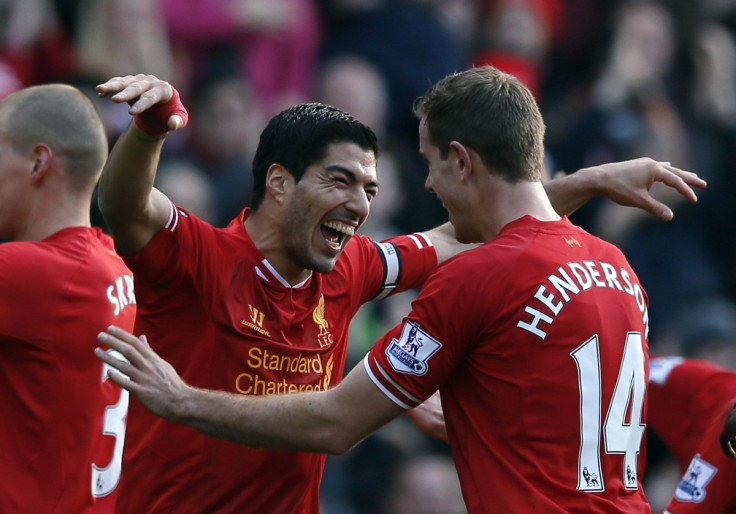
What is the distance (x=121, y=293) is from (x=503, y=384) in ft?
6.34

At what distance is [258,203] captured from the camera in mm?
5020

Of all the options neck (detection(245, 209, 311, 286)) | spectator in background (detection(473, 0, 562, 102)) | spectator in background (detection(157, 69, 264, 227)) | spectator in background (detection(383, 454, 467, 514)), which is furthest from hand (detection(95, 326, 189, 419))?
spectator in background (detection(473, 0, 562, 102))

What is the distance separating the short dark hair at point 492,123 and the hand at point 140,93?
93cm

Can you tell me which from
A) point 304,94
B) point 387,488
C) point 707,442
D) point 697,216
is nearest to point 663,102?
point 697,216

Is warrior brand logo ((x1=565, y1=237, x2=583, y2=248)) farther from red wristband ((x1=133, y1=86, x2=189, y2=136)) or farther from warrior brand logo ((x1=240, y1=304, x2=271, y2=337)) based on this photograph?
red wristband ((x1=133, y1=86, x2=189, y2=136))

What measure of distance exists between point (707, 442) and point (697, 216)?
5.13m

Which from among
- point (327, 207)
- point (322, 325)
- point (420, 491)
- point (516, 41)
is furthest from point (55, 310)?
point (516, 41)

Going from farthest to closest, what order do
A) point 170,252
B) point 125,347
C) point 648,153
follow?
1. point 648,153
2. point 170,252
3. point 125,347

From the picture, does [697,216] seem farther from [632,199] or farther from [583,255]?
[583,255]

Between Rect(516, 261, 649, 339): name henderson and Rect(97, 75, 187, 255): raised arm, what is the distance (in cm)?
139

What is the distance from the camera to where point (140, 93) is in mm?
4199

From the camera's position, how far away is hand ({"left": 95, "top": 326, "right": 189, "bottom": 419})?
13.3ft

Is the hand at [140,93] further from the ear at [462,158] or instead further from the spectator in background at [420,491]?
the spectator in background at [420,491]

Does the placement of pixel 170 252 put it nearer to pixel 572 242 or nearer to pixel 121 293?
pixel 121 293
